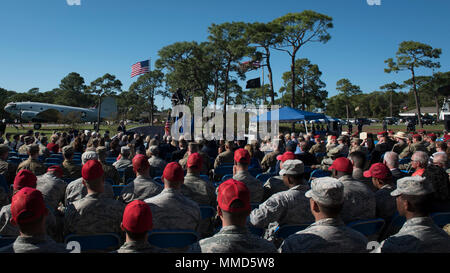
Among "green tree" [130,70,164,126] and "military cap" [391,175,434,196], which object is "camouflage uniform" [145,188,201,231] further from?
"green tree" [130,70,164,126]

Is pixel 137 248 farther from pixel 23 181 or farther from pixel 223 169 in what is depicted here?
pixel 223 169

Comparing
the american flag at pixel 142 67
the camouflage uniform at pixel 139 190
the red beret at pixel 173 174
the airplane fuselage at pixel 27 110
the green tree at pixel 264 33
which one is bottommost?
the camouflage uniform at pixel 139 190

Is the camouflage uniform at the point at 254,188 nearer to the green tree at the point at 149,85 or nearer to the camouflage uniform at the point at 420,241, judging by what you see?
the camouflage uniform at the point at 420,241

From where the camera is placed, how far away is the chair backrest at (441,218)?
320cm

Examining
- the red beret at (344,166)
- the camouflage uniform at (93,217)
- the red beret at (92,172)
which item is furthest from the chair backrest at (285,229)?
the red beret at (92,172)

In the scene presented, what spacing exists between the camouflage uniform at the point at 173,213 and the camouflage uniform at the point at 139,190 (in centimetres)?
102

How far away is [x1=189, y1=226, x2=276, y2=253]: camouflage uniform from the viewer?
2059 mm

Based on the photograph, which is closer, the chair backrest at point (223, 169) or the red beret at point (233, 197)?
the red beret at point (233, 197)

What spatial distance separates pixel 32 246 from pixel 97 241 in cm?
72

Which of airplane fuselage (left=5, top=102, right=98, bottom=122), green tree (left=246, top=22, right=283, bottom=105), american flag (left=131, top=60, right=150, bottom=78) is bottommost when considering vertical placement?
airplane fuselage (left=5, top=102, right=98, bottom=122)

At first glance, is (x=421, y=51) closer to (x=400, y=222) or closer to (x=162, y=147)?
(x=162, y=147)

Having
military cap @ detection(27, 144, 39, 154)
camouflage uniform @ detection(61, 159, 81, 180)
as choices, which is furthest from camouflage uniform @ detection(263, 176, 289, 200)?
military cap @ detection(27, 144, 39, 154)

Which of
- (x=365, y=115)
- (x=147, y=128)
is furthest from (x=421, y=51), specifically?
(x=365, y=115)

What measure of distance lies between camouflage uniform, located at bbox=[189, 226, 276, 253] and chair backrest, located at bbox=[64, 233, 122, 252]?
41.8 inches
